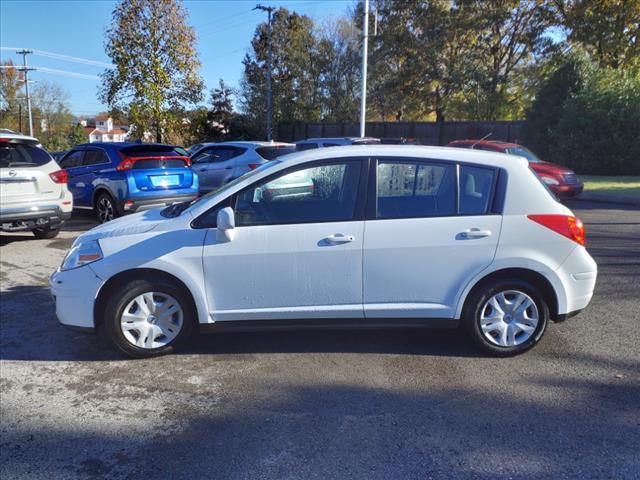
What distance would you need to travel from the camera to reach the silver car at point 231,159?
42.3 feet

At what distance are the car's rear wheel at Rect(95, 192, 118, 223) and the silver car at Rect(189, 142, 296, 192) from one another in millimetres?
2916

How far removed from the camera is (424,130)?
29531 mm

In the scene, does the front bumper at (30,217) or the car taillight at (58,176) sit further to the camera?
the car taillight at (58,176)

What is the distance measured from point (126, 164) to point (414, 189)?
7.33 metres

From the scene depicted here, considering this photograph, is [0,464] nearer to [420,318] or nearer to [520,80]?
[420,318]

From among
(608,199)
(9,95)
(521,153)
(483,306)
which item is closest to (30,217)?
(483,306)

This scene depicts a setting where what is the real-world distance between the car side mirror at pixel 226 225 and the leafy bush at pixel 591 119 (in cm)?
1861

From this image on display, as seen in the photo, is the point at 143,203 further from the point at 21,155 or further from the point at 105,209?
the point at 21,155

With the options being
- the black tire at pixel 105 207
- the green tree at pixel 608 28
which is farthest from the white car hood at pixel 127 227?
the green tree at pixel 608 28

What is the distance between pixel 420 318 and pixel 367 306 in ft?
1.47

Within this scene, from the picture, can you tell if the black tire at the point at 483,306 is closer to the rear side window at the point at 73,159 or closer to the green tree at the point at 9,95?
the rear side window at the point at 73,159

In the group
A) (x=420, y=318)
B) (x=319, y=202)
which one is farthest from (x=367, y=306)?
(x=319, y=202)

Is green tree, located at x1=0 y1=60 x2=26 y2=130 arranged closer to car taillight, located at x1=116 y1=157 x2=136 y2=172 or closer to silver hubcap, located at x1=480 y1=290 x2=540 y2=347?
car taillight, located at x1=116 y1=157 x2=136 y2=172

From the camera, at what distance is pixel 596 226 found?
10203mm
